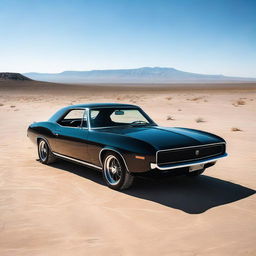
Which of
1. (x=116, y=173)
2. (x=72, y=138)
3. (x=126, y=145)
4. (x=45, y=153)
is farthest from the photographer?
(x=45, y=153)

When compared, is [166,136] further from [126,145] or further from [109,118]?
[109,118]

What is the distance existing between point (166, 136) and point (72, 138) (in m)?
1.92

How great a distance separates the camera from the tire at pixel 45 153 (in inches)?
294

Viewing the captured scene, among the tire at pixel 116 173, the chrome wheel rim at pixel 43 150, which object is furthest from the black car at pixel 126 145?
the chrome wheel rim at pixel 43 150

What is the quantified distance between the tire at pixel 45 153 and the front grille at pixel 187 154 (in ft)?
10.3

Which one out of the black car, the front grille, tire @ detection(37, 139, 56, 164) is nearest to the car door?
the black car

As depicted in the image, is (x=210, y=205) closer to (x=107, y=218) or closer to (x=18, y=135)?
(x=107, y=218)

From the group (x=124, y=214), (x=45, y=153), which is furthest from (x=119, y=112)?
(x=124, y=214)

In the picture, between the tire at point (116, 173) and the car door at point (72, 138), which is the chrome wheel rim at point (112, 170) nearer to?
the tire at point (116, 173)

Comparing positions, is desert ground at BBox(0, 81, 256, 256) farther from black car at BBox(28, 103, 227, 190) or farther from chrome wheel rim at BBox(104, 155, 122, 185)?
black car at BBox(28, 103, 227, 190)

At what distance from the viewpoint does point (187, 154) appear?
538 centimetres

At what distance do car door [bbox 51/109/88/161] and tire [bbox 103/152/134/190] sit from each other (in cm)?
58

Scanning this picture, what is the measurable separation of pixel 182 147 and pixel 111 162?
4.17 ft

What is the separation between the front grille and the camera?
16.8 ft
